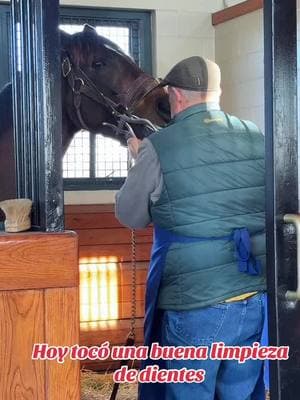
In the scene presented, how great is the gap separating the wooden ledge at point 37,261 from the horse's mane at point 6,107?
1598 millimetres

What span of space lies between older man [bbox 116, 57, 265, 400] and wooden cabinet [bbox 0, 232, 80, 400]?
71 cm

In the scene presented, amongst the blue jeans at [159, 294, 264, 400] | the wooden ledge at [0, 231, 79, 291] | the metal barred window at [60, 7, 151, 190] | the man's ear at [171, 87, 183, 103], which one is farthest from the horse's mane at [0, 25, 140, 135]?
the wooden ledge at [0, 231, 79, 291]

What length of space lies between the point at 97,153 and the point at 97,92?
1252 mm

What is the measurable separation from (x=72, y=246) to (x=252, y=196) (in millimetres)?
845

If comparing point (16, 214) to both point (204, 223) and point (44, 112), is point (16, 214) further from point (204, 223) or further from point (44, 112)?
point (204, 223)

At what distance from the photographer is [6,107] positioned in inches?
110

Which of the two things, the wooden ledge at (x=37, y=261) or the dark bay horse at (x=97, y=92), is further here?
the dark bay horse at (x=97, y=92)

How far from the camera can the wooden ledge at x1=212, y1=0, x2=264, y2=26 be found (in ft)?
12.8

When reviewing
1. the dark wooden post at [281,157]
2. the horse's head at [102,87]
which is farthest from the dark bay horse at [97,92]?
the dark wooden post at [281,157]

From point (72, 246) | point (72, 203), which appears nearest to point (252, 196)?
point (72, 246)

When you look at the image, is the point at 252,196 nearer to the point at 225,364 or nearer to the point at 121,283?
the point at 225,364

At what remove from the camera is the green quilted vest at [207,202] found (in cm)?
195

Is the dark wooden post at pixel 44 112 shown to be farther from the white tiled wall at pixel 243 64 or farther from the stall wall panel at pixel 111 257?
the white tiled wall at pixel 243 64

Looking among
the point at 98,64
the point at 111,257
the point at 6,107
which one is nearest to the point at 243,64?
the point at 98,64
